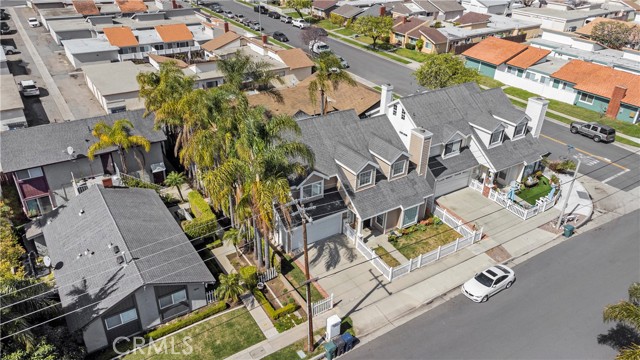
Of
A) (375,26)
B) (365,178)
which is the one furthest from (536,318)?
(375,26)

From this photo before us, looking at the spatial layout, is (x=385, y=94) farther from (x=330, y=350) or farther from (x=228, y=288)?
(x=330, y=350)

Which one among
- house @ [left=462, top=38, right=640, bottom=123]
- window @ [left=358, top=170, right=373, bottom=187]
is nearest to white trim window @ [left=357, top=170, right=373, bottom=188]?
window @ [left=358, top=170, right=373, bottom=187]

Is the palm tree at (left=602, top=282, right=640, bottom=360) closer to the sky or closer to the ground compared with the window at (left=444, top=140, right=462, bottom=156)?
closer to the sky

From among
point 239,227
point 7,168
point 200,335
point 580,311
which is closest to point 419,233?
point 580,311

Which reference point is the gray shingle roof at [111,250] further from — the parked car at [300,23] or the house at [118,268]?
the parked car at [300,23]

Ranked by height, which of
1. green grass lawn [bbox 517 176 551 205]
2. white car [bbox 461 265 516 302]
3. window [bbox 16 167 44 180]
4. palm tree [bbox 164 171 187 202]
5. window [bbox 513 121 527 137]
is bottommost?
green grass lawn [bbox 517 176 551 205]

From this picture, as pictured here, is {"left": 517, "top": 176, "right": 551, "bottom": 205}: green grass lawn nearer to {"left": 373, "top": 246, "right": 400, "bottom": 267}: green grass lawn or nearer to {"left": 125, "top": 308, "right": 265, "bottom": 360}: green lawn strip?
{"left": 373, "top": 246, "right": 400, "bottom": 267}: green grass lawn

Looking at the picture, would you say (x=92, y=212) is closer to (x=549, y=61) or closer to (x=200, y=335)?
(x=200, y=335)

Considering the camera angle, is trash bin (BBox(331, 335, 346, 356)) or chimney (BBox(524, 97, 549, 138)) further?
chimney (BBox(524, 97, 549, 138))
